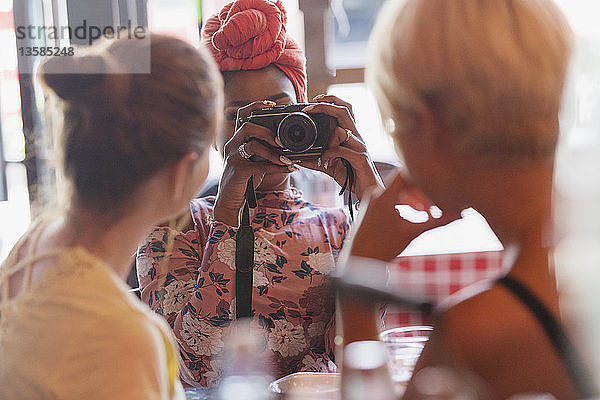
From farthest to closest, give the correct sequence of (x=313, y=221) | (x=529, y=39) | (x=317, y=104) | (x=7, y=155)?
1. (x=313, y=221)
2. (x=317, y=104)
3. (x=7, y=155)
4. (x=529, y=39)

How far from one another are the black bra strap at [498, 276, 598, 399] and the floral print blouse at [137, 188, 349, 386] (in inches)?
8.0

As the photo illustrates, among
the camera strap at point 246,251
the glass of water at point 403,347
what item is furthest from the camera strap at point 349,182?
the glass of water at point 403,347

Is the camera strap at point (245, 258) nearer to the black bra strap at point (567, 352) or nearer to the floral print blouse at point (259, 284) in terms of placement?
the floral print blouse at point (259, 284)

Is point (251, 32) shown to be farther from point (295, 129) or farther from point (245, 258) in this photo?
point (245, 258)

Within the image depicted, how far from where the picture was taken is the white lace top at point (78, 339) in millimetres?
355

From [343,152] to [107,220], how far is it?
11.7 inches

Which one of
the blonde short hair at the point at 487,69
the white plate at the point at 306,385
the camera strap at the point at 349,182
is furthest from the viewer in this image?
the camera strap at the point at 349,182

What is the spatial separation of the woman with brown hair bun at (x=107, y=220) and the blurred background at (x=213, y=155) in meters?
0.04

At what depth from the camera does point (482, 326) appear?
35 centimetres

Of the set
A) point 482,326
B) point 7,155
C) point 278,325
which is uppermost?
point 7,155

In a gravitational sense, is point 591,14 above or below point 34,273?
above

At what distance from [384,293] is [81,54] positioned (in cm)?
24

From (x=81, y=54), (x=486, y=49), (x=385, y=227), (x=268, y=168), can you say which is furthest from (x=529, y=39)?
(x=268, y=168)

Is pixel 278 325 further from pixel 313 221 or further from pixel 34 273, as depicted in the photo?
pixel 34 273
